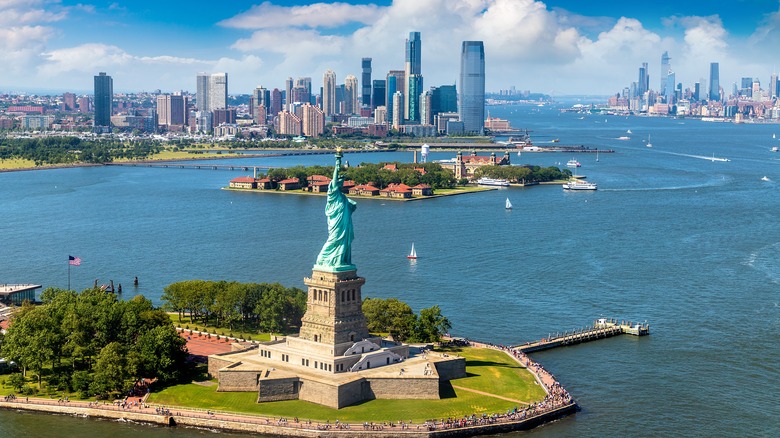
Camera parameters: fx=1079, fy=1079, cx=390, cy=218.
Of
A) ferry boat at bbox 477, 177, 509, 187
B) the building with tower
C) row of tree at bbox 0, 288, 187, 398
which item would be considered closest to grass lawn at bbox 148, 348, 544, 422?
the building with tower

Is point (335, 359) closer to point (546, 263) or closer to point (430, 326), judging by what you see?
point (430, 326)

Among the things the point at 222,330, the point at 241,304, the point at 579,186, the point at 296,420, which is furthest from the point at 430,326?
the point at 579,186

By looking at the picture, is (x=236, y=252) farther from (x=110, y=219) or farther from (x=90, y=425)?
(x=90, y=425)

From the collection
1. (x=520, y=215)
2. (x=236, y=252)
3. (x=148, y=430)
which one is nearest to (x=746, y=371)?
(x=148, y=430)

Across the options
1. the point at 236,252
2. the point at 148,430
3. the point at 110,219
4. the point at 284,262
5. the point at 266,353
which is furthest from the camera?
the point at 110,219

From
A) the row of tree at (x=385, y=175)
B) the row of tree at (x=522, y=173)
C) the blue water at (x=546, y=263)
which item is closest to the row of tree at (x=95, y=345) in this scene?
the blue water at (x=546, y=263)

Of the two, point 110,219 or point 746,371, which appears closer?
point 746,371
